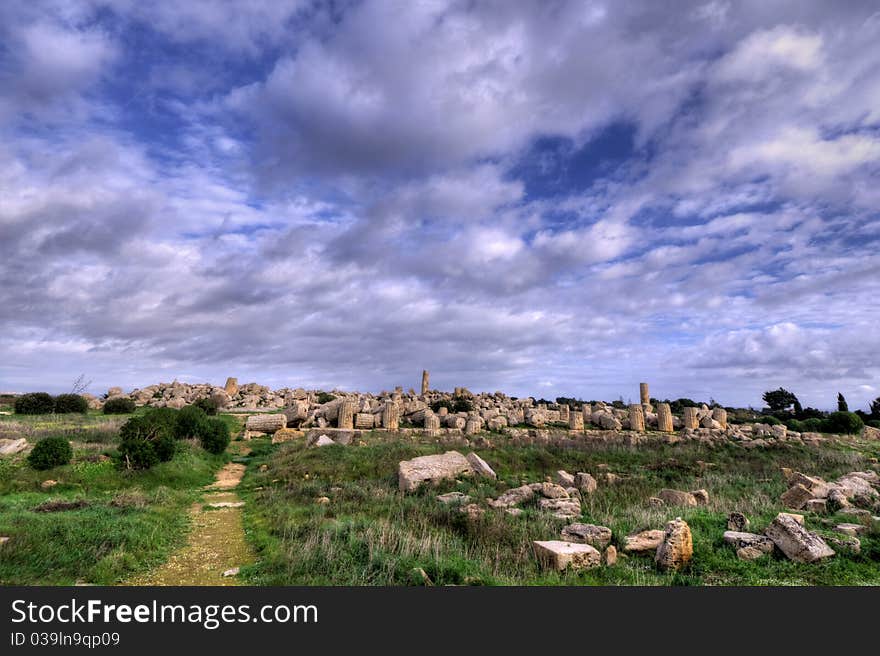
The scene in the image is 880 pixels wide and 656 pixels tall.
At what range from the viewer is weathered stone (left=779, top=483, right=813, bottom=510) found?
50.4 ft

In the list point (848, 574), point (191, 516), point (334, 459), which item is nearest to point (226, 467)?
point (334, 459)

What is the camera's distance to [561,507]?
14523 mm

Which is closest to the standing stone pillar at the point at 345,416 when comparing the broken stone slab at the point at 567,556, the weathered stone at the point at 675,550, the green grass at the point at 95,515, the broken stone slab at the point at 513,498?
the green grass at the point at 95,515

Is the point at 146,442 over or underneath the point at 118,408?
underneath

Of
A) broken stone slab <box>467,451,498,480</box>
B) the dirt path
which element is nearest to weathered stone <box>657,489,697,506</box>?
broken stone slab <box>467,451,498,480</box>

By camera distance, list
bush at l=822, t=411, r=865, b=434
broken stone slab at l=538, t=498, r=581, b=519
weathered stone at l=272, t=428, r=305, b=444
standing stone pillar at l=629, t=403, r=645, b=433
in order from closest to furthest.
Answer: broken stone slab at l=538, t=498, r=581, b=519
weathered stone at l=272, t=428, r=305, b=444
bush at l=822, t=411, r=865, b=434
standing stone pillar at l=629, t=403, r=645, b=433

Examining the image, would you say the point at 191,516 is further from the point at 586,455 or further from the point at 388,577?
the point at 586,455

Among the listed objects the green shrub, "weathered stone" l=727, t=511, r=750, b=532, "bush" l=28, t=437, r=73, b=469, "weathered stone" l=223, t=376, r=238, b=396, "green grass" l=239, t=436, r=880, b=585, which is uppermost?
"weathered stone" l=223, t=376, r=238, b=396

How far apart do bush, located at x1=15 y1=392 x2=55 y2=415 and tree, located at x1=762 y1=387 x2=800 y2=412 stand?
81036 millimetres

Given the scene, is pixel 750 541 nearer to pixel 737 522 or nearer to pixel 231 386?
pixel 737 522

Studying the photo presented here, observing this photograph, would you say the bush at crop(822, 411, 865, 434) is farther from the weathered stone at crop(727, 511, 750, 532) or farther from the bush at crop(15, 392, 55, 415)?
the bush at crop(15, 392, 55, 415)

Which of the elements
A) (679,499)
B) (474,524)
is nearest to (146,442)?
(474,524)

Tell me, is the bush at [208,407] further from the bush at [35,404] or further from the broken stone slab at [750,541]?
the broken stone slab at [750,541]

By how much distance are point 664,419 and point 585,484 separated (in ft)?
101
